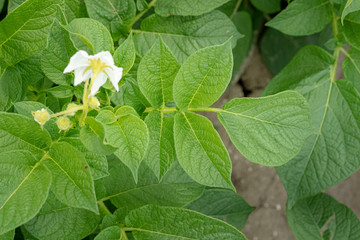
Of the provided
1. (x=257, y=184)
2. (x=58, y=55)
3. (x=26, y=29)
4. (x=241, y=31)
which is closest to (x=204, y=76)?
(x=58, y=55)

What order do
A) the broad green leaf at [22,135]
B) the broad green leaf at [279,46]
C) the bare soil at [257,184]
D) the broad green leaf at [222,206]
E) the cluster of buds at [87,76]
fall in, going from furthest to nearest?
the bare soil at [257,184] → the broad green leaf at [279,46] → the broad green leaf at [222,206] → the broad green leaf at [22,135] → the cluster of buds at [87,76]

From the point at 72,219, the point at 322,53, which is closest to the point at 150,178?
the point at 72,219

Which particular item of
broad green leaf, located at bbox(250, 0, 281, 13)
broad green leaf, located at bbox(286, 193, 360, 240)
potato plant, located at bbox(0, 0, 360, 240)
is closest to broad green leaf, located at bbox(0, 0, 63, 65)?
potato plant, located at bbox(0, 0, 360, 240)

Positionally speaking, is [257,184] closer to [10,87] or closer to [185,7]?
[185,7]

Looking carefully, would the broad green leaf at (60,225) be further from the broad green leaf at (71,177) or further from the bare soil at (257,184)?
the bare soil at (257,184)

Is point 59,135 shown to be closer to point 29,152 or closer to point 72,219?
point 29,152

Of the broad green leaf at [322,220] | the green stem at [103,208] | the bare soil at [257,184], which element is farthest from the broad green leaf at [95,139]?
the bare soil at [257,184]
